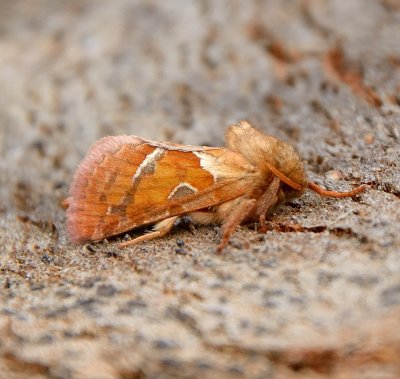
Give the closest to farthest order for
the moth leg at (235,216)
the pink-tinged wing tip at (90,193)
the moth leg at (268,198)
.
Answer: the moth leg at (235,216), the moth leg at (268,198), the pink-tinged wing tip at (90,193)

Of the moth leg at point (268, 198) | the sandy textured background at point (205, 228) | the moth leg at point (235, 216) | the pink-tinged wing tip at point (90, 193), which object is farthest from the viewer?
the pink-tinged wing tip at point (90, 193)

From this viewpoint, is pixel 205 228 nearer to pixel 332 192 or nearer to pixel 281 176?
pixel 281 176

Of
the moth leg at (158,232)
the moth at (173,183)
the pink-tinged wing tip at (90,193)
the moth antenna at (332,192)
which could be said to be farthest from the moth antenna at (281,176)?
the pink-tinged wing tip at (90,193)

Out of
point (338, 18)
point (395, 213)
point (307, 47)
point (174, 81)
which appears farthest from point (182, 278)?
point (338, 18)

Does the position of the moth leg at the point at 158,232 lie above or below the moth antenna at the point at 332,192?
below

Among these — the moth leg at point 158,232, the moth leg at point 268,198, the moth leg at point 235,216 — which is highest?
the moth leg at point 268,198

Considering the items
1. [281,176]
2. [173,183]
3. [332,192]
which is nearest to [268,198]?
[281,176]

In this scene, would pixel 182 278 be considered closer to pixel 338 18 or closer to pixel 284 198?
pixel 284 198

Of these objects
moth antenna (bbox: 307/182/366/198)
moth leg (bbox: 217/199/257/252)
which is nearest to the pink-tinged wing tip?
moth leg (bbox: 217/199/257/252)

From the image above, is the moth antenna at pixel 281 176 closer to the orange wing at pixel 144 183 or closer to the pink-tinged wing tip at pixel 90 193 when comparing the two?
the orange wing at pixel 144 183
